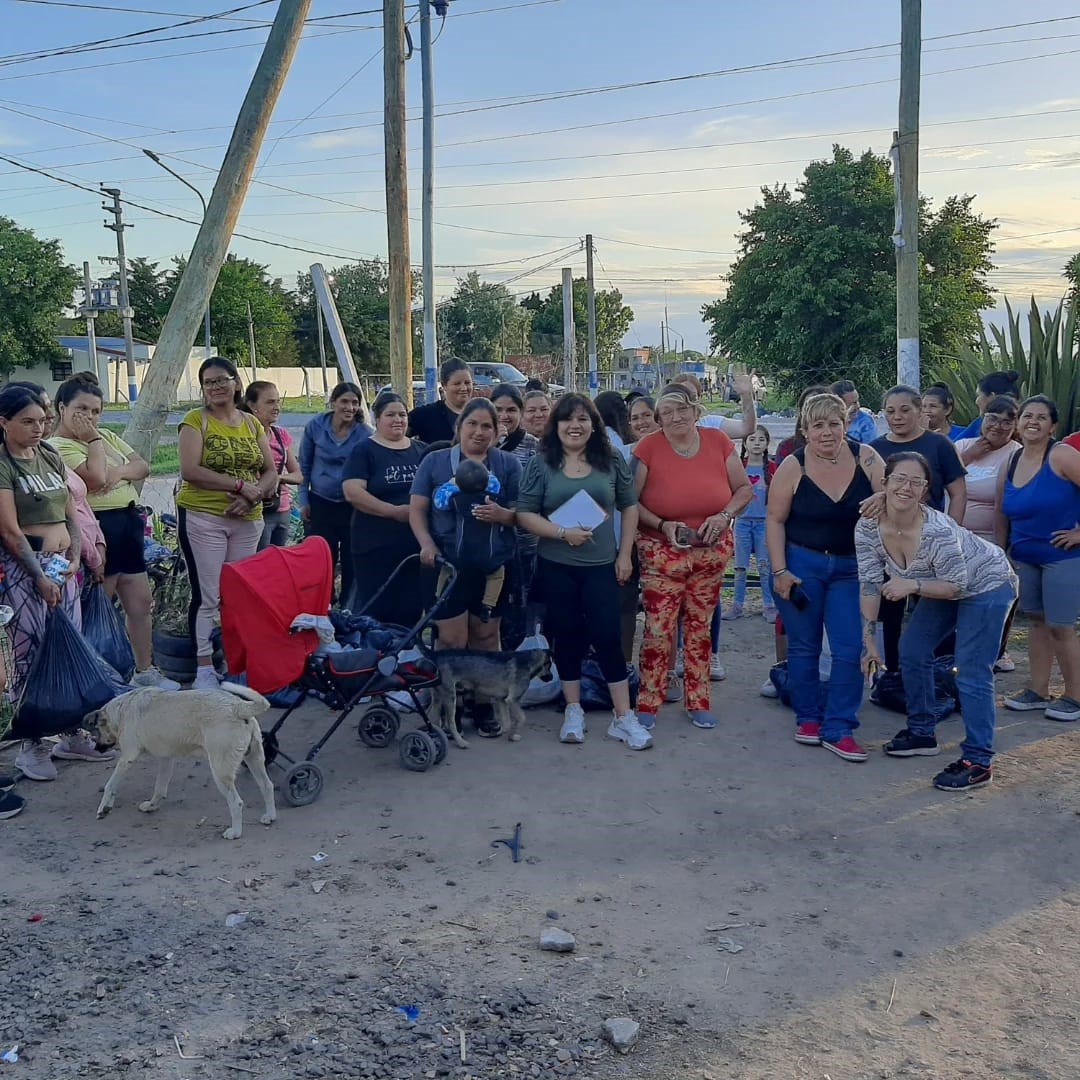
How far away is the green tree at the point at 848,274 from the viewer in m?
27.5

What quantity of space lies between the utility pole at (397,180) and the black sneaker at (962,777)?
7.98 meters

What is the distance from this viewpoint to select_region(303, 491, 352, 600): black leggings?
6.79m

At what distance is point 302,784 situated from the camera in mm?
4742

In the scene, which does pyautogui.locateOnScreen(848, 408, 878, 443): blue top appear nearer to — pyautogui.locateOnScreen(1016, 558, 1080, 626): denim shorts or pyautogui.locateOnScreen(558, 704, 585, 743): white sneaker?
pyautogui.locateOnScreen(1016, 558, 1080, 626): denim shorts

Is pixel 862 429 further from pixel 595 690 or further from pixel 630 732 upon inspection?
pixel 630 732

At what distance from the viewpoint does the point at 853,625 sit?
17.3 feet

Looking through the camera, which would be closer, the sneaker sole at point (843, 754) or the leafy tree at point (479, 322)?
the sneaker sole at point (843, 754)

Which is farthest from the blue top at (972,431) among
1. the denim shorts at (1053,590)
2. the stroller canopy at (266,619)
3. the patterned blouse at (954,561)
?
the stroller canopy at (266,619)

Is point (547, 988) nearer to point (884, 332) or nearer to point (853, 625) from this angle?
point (853, 625)

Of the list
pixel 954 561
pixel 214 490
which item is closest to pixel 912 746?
pixel 954 561

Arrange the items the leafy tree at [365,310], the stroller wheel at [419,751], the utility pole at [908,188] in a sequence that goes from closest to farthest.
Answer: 1. the stroller wheel at [419,751]
2. the utility pole at [908,188]
3. the leafy tree at [365,310]

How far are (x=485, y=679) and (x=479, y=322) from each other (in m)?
49.8

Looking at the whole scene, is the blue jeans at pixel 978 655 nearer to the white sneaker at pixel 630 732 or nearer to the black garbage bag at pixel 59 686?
the white sneaker at pixel 630 732

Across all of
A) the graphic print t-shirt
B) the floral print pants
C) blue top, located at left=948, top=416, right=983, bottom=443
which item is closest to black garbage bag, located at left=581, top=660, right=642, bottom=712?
the floral print pants
